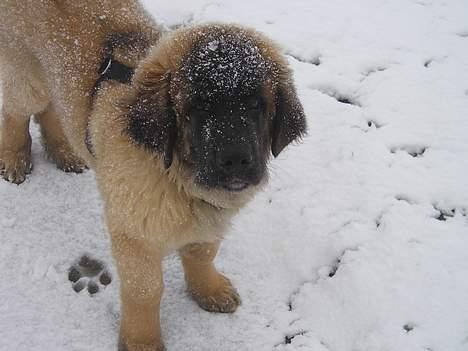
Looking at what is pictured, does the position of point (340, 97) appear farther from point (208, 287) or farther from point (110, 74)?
point (110, 74)

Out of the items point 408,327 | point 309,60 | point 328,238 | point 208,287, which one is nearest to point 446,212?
point 328,238

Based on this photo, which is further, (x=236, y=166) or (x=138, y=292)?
(x=138, y=292)

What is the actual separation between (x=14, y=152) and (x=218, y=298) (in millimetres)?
2005

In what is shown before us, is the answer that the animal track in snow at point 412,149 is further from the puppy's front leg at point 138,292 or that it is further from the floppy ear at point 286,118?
the puppy's front leg at point 138,292

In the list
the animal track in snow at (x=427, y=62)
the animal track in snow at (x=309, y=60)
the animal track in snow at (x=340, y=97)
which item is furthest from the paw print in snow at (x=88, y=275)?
the animal track in snow at (x=427, y=62)

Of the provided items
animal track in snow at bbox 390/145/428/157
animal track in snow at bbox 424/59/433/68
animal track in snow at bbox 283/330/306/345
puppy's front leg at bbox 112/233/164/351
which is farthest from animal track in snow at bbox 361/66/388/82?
puppy's front leg at bbox 112/233/164/351

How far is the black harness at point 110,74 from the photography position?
3002 millimetres

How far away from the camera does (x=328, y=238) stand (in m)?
3.86

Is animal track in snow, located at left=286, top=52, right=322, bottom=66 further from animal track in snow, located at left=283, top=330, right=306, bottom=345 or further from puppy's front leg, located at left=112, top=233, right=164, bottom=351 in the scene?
puppy's front leg, located at left=112, top=233, right=164, bottom=351

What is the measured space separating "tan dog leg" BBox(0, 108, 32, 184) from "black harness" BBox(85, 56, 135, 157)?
1.33m

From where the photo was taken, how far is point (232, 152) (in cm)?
245

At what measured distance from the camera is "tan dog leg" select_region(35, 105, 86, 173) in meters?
4.32

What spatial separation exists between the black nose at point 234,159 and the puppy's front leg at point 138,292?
0.73m

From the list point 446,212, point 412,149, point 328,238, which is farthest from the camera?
point 412,149
